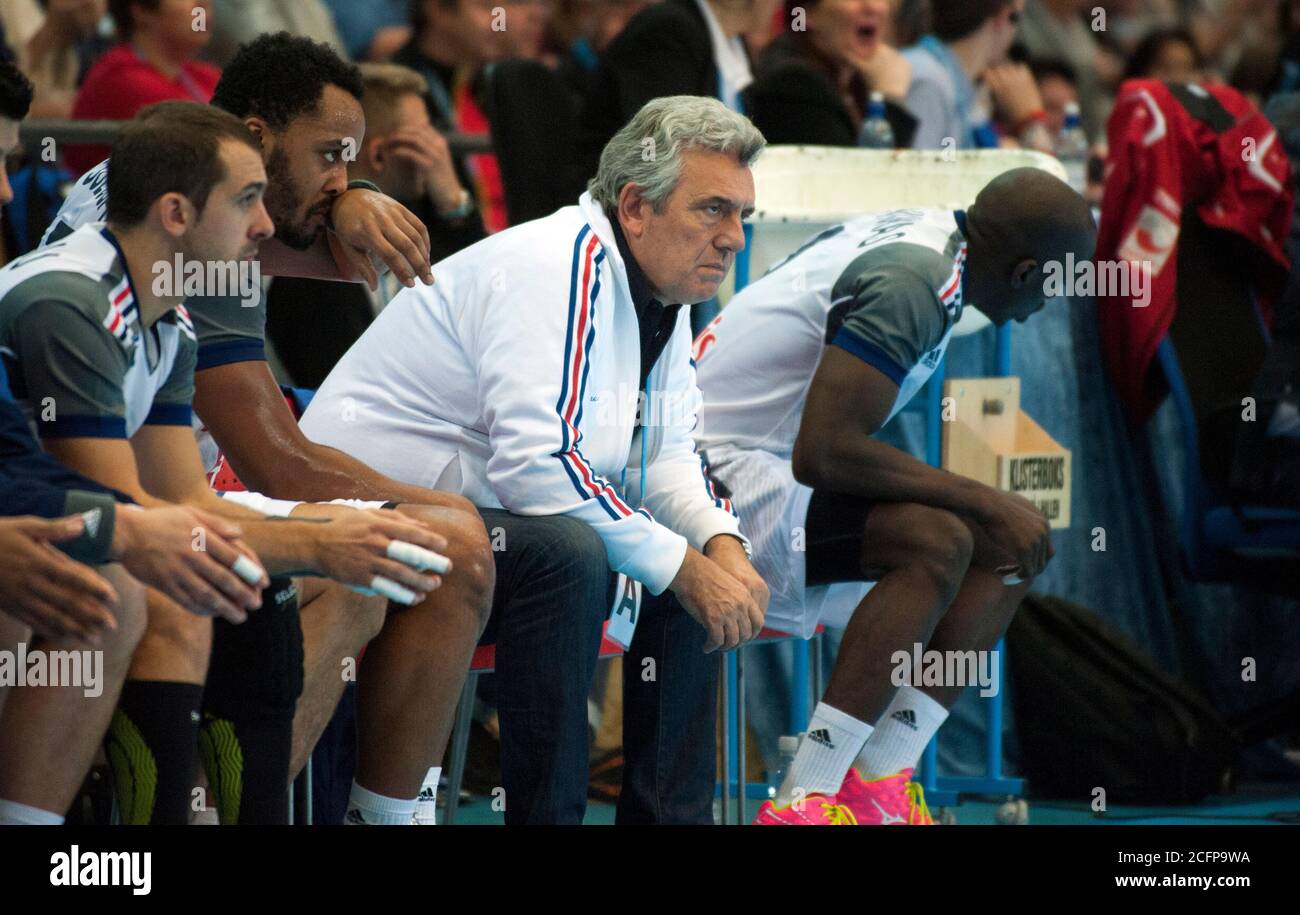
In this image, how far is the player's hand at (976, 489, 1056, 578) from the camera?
12.2ft

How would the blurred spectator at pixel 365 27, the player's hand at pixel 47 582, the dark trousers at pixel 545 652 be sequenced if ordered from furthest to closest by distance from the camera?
the blurred spectator at pixel 365 27 → the dark trousers at pixel 545 652 → the player's hand at pixel 47 582

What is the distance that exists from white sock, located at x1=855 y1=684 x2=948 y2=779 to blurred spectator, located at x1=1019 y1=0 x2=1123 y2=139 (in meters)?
4.86

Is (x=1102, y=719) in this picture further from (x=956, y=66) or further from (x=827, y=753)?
(x=956, y=66)

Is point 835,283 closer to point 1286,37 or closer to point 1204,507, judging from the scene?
point 1204,507

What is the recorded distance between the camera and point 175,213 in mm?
2627

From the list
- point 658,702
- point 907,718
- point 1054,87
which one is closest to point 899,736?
point 907,718

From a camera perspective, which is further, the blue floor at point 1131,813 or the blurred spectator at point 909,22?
the blurred spectator at point 909,22

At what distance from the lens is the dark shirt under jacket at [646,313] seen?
131 inches

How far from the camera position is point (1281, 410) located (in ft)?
15.4

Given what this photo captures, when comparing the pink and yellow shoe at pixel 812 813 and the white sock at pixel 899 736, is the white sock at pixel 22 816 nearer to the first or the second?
the pink and yellow shoe at pixel 812 813

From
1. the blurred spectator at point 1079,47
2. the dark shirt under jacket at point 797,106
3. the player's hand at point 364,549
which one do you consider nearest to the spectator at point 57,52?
the dark shirt under jacket at point 797,106

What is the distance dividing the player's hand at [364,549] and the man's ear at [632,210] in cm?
95

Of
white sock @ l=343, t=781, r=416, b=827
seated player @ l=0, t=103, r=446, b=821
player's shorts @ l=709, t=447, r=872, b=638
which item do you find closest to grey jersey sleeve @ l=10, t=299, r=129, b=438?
seated player @ l=0, t=103, r=446, b=821
